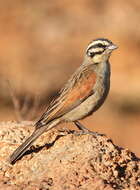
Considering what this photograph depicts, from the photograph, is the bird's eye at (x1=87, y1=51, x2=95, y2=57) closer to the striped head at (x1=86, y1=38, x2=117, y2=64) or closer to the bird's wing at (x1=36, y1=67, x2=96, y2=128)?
the striped head at (x1=86, y1=38, x2=117, y2=64)

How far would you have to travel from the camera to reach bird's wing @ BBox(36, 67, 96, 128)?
10.5 meters

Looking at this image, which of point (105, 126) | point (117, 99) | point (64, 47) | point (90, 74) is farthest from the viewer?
point (64, 47)

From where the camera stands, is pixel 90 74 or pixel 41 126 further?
pixel 90 74

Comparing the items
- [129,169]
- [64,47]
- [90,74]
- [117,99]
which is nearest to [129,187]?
[129,169]

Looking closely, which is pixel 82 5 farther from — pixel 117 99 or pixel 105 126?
pixel 105 126

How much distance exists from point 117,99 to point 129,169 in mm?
12938

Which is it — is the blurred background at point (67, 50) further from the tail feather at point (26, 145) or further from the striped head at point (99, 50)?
the tail feather at point (26, 145)

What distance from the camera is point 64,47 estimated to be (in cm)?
2445

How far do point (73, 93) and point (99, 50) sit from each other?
96cm

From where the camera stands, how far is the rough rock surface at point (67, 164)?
8622 mm

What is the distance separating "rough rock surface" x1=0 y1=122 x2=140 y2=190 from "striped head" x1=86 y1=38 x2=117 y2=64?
1734 mm

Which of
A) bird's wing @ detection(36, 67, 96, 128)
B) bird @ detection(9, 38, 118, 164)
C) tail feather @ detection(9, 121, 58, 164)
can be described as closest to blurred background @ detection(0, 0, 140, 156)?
bird @ detection(9, 38, 118, 164)

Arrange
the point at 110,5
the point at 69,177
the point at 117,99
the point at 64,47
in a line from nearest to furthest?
the point at 69,177, the point at 117,99, the point at 64,47, the point at 110,5

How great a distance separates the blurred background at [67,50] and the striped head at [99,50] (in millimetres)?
7636
